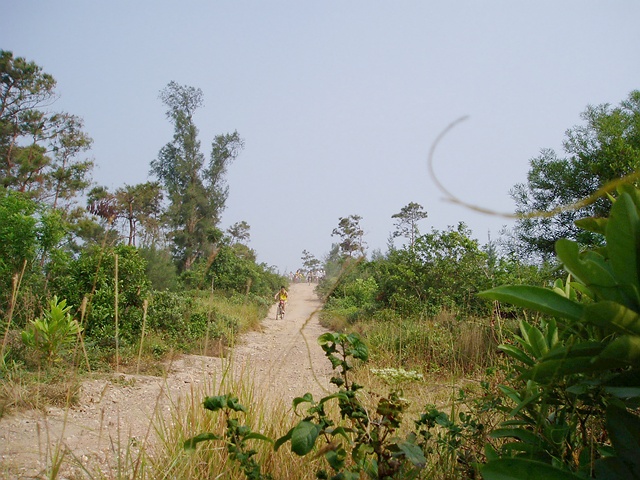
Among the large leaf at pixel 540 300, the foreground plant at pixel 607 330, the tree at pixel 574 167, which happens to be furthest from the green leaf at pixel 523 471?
the tree at pixel 574 167

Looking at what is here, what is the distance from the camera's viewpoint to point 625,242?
0.85 meters

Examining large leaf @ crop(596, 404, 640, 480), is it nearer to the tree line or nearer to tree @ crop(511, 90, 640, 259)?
the tree line

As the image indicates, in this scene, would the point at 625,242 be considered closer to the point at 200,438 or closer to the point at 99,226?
the point at 200,438

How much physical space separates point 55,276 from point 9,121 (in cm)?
1261

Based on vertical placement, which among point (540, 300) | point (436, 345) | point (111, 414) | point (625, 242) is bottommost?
point (111, 414)

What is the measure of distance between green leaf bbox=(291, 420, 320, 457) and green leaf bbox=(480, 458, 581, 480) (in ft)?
1.32

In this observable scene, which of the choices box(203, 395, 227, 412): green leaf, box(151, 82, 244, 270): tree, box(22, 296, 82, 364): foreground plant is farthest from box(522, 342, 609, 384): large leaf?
box(151, 82, 244, 270): tree

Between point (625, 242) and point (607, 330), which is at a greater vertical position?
point (625, 242)

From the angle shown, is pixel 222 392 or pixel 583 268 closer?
pixel 583 268

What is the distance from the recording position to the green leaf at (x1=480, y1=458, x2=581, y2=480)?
91 centimetres

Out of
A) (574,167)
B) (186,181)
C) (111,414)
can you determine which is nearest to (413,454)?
(111,414)

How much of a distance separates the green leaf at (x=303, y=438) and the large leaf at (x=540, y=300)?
1.80ft

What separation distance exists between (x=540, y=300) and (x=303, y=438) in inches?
24.5

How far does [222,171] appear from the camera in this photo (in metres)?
33.4
